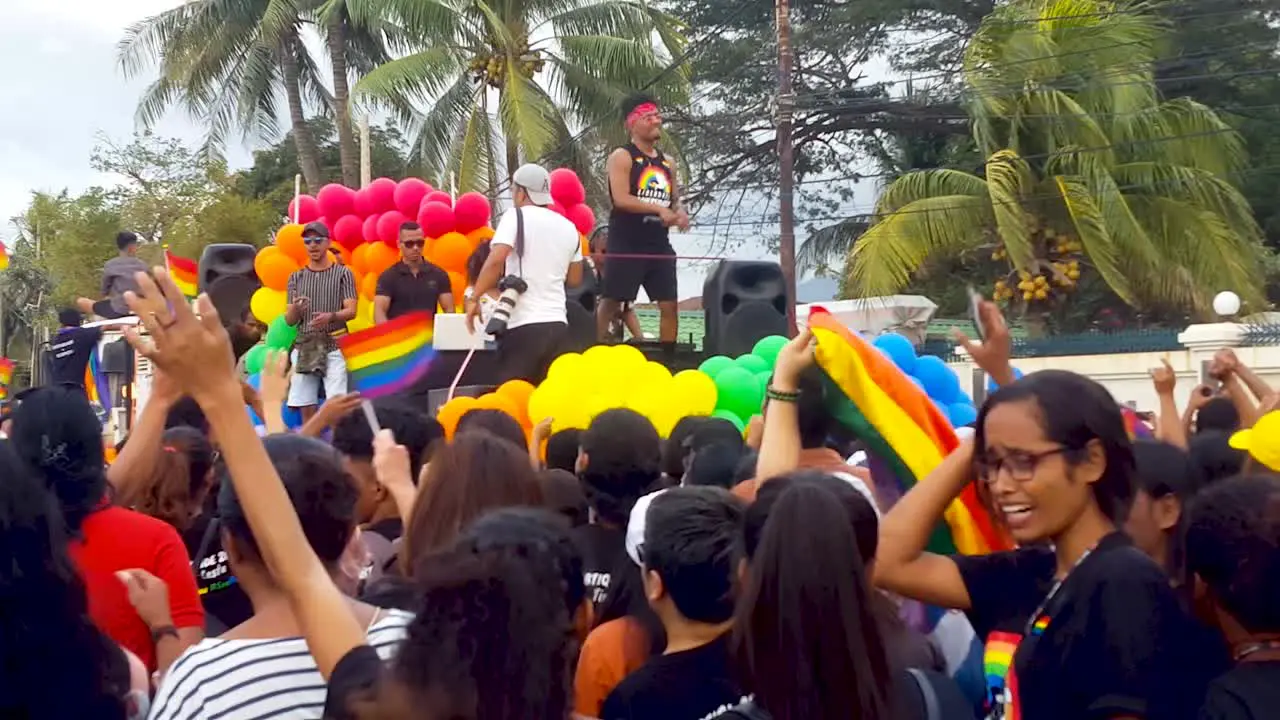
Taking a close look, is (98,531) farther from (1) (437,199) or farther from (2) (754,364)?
(1) (437,199)

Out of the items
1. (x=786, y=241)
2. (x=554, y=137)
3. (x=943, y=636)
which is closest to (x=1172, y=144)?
(x=786, y=241)

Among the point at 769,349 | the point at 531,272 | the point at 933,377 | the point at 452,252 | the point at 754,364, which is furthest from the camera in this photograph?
the point at 452,252

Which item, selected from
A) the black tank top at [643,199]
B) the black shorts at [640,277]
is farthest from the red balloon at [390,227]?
the black tank top at [643,199]

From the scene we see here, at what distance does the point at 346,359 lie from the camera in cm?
792

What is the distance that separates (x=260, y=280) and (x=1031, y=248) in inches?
525

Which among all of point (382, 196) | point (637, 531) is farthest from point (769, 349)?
point (637, 531)

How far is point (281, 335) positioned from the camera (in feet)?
32.0

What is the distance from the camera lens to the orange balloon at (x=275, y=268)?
10.8 m

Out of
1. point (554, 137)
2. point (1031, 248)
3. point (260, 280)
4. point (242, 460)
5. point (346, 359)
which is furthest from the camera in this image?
point (554, 137)

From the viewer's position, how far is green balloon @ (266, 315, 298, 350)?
962 centimetres

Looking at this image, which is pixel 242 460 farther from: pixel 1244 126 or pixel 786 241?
pixel 1244 126

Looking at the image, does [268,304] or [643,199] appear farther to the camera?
[268,304]

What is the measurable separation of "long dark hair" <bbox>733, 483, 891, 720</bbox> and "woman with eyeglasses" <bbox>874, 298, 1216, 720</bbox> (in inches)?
11.0

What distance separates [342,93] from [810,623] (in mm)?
27988
